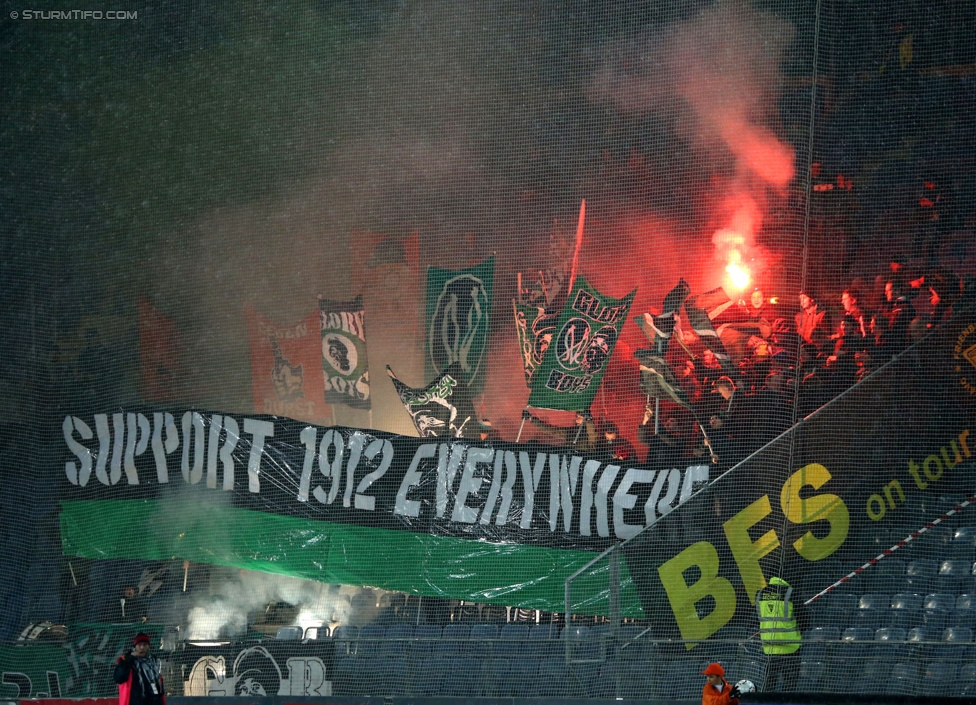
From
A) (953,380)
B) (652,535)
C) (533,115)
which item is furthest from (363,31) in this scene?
(953,380)

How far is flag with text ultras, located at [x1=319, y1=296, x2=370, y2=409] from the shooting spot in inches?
407

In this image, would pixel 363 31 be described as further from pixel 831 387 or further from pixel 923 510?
pixel 923 510

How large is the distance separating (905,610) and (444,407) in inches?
168

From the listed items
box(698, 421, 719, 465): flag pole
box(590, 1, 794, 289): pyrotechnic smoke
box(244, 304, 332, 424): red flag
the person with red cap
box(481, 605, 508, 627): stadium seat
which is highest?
box(590, 1, 794, 289): pyrotechnic smoke

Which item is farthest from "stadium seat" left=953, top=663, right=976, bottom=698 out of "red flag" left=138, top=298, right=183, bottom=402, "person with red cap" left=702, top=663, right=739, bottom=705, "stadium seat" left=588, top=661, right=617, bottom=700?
"red flag" left=138, top=298, right=183, bottom=402

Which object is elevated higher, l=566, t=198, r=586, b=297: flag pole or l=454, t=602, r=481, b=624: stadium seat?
l=566, t=198, r=586, b=297: flag pole

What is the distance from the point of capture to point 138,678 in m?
6.36

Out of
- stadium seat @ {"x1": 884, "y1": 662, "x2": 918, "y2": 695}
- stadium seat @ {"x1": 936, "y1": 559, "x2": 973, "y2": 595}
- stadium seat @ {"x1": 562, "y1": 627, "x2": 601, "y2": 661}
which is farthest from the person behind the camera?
stadium seat @ {"x1": 936, "y1": 559, "x2": 973, "y2": 595}

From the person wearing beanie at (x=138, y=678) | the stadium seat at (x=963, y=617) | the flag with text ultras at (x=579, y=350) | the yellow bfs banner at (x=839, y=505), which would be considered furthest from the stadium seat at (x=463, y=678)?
the stadium seat at (x=963, y=617)

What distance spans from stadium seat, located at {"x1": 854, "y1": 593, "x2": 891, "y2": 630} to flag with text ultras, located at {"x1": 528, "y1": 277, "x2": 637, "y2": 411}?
9.30 feet

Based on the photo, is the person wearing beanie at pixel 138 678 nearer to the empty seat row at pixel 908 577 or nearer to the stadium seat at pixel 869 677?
the stadium seat at pixel 869 677

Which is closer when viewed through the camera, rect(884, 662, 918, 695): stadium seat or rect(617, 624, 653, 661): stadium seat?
rect(884, 662, 918, 695): stadium seat

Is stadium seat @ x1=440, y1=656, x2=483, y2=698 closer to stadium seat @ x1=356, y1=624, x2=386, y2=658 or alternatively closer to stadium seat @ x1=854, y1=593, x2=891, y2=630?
stadium seat @ x1=356, y1=624, x2=386, y2=658

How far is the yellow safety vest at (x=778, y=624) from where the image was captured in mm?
8156
